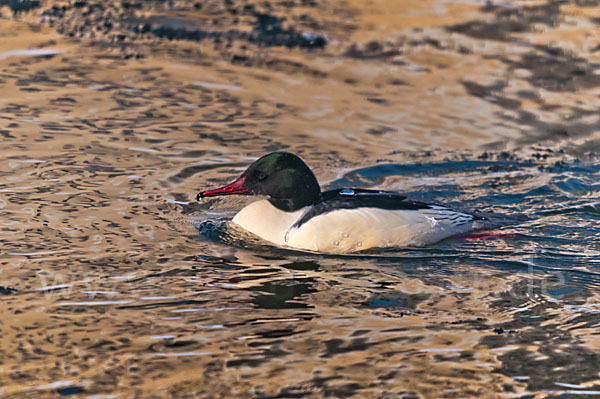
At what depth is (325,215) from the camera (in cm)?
707

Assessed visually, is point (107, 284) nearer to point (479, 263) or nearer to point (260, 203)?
point (260, 203)

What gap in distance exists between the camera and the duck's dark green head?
7.29 meters

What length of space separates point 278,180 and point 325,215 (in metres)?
0.55

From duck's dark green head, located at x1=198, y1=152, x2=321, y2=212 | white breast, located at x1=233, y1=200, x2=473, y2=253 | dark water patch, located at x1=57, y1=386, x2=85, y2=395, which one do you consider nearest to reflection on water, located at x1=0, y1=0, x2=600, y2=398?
dark water patch, located at x1=57, y1=386, x2=85, y2=395

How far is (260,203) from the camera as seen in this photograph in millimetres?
7539

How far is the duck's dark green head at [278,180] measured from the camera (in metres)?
7.29

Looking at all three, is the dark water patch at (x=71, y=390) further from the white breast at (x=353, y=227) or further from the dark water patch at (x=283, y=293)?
the white breast at (x=353, y=227)

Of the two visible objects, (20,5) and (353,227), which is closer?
(353,227)

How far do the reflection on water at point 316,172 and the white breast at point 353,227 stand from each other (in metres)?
0.13

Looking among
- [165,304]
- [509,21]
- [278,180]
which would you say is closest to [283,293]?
[165,304]

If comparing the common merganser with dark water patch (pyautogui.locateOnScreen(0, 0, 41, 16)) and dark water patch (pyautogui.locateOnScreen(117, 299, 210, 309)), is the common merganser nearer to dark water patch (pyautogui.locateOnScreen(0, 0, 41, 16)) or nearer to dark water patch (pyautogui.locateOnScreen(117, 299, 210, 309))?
dark water patch (pyautogui.locateOnScreen(117, 299, 210, 309))

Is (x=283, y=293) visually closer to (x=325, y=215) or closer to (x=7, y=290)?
(x=325, y=215)

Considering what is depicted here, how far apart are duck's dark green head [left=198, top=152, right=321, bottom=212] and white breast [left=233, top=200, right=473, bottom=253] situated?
5.8 inches

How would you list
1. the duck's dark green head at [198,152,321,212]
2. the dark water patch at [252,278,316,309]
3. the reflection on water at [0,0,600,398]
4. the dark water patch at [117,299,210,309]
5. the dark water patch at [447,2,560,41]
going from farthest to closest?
the dark water patch at [447,2,560,41]
the duck's dark green head at [198,152,321,212]
the dark water patch at [252,278,316,309]
the dark water patch at [117,299,210,309]
the reflection on water at [0,0,600,398]
